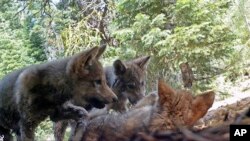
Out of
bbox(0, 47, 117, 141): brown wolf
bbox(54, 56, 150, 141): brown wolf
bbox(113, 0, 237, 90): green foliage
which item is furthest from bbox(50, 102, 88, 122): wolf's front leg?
bbox(113, 0, 237, 90): green foliage

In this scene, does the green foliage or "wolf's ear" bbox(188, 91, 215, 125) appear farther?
the green foliage

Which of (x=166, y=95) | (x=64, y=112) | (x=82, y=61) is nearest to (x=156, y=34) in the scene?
(x=82, y=61)

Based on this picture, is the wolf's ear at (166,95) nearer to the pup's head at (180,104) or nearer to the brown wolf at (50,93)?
the pup's head at (180,104)

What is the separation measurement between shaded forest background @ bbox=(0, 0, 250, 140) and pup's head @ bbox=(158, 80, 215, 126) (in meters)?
7.49

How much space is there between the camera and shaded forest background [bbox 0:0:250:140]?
431 inches

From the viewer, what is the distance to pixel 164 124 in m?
2.19

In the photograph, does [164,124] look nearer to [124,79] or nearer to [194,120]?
[194,120]

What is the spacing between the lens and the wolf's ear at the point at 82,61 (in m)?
4.19

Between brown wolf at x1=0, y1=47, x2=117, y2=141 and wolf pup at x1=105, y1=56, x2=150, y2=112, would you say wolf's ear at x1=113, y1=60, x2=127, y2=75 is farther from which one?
brown wolf at x1=0, y1=47, x2=117, y2=141

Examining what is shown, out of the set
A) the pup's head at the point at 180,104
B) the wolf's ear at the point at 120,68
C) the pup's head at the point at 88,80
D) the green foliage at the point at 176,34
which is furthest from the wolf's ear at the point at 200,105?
the green foliage at the point at 176,34

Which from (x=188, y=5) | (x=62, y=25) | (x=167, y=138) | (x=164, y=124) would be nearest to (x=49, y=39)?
(x=62, y=25)

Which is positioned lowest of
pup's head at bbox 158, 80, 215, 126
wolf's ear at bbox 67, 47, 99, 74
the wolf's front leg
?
the wolf's front leg

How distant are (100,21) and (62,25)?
1148 mm

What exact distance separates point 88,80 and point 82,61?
0.24 meters
